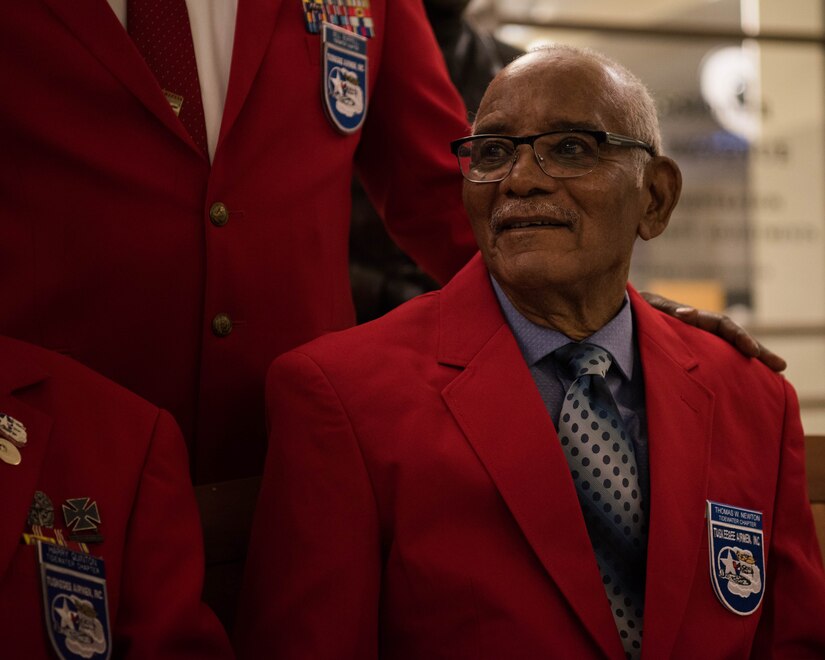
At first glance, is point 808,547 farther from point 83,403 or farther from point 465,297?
point 83,403

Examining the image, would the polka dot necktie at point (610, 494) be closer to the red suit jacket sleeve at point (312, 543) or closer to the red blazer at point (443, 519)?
the red blazer at point (443, 519)

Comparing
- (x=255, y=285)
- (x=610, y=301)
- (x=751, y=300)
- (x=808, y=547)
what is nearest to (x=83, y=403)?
(x=255, y=285)

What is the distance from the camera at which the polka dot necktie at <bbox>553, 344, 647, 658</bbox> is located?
1592 millimetres

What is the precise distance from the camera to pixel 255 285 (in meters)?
1.78

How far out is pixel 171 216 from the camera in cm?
170

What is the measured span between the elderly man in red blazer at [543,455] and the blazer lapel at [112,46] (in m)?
0.44

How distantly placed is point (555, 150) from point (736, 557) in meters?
0.67

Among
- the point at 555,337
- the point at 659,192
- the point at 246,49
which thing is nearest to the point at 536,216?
the point at 555,337

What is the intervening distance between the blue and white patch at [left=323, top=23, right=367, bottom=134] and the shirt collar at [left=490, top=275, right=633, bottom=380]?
385mm

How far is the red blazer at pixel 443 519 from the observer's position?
150 cm

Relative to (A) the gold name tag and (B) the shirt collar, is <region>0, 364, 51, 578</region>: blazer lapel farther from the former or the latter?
(B) the shirt collar

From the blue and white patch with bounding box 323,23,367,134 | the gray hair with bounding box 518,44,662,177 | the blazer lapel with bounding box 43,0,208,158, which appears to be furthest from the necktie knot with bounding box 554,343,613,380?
Answer: the blazer lapel with bounding box 43,0,208,158

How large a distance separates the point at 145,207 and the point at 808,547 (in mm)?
1188

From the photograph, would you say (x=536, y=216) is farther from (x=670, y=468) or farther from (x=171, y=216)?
(x=171, y=216)
